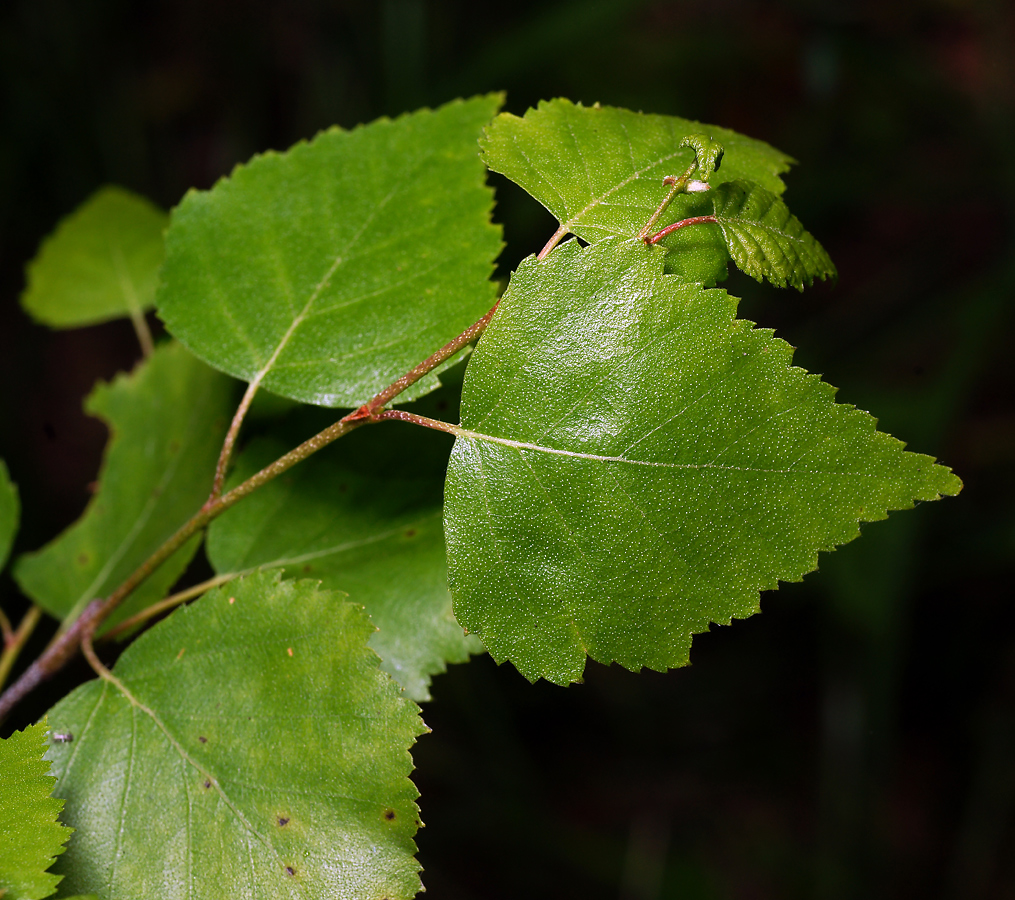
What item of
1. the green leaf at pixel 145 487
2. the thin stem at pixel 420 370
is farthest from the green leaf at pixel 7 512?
the thin stem at pixel 420 370

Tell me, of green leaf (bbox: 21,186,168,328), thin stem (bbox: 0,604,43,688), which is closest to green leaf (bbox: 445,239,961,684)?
thin stem (bbox: 0,604,43,688)

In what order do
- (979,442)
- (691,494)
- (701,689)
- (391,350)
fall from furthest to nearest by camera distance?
(979,442) → (701,689) → (391,350) → (691,494)

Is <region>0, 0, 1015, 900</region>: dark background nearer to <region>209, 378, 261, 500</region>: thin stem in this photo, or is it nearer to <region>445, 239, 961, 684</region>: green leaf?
<region>209, 378, 261, 500</region>: thin stem

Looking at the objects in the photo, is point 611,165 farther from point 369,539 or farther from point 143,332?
point 143,332

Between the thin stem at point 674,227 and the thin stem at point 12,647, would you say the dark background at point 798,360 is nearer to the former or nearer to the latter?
the thin stem at point 12,647

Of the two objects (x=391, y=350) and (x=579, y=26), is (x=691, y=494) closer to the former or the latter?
(x=391, y=350)

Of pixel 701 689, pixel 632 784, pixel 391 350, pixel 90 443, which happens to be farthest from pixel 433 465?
pixel 90 443
